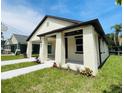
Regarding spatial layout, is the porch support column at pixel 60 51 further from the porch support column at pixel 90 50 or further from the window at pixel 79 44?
the window at pixel 79 44

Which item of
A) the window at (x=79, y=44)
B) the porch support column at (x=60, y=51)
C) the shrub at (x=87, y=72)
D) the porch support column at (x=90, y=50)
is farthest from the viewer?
the window at (x=79, y=44)

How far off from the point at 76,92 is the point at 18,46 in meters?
26.6

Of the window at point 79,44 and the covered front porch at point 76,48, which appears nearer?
the covered front porch at point 76,48

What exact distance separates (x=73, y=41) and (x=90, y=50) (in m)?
5.64

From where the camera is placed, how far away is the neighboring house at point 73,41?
8047 millimetres

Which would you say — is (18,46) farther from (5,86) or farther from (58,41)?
(5,86)

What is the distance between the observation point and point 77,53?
1296cm

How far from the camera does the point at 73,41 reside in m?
13.5

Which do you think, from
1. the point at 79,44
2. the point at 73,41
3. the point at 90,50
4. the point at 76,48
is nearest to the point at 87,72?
the point at 90,50

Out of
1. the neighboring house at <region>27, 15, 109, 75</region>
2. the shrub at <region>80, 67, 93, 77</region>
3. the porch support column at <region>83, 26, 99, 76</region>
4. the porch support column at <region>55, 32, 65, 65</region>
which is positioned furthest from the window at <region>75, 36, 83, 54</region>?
the shrub at <region>80, 67, 93, 77</region>

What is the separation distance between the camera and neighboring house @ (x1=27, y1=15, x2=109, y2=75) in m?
8.05

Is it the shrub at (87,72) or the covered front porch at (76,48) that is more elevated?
the covered front porch at (76,48)

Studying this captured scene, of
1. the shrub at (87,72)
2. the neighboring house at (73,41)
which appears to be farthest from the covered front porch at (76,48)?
the shrub at (87,72)

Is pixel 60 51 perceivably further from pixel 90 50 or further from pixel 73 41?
pixel 73 41
